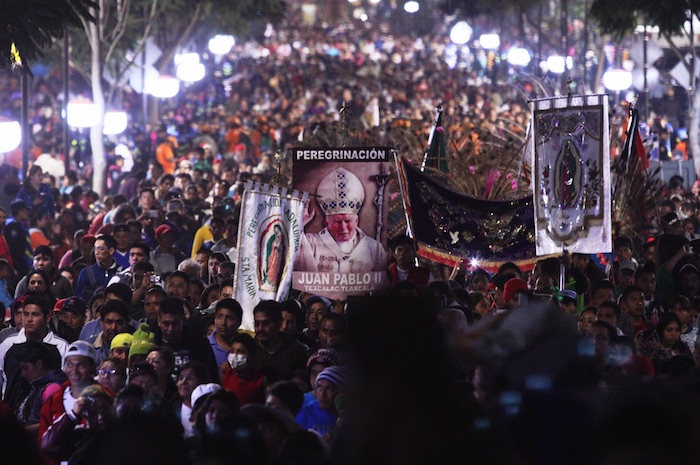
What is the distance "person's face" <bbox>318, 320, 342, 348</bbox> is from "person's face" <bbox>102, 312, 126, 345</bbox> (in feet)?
4.31

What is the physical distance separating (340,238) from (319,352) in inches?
86.1

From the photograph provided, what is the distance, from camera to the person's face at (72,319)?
11.7m

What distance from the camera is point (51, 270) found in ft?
48.6

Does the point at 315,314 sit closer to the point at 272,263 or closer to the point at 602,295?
the point at 272,263

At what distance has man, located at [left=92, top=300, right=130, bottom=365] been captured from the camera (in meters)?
10.5

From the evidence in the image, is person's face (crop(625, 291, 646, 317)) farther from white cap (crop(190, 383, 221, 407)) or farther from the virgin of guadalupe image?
white cap (crop(190, 383, 221, 407))

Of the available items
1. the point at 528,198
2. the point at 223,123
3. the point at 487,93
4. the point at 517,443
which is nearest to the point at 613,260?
the point at 528,198

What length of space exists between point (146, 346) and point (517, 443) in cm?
493

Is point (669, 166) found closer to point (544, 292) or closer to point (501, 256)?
point (501, 256)

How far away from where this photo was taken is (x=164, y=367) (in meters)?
9.03

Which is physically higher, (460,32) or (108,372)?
(460,32)

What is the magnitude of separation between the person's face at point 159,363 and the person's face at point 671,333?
11.5 feet

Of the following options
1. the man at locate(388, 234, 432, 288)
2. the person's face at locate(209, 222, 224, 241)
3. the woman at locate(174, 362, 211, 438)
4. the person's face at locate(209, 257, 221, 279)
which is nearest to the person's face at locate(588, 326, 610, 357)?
the woman at locate(174, 362, 211, 438)

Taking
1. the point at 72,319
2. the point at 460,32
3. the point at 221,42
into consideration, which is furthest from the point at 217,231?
the point at 460,32
